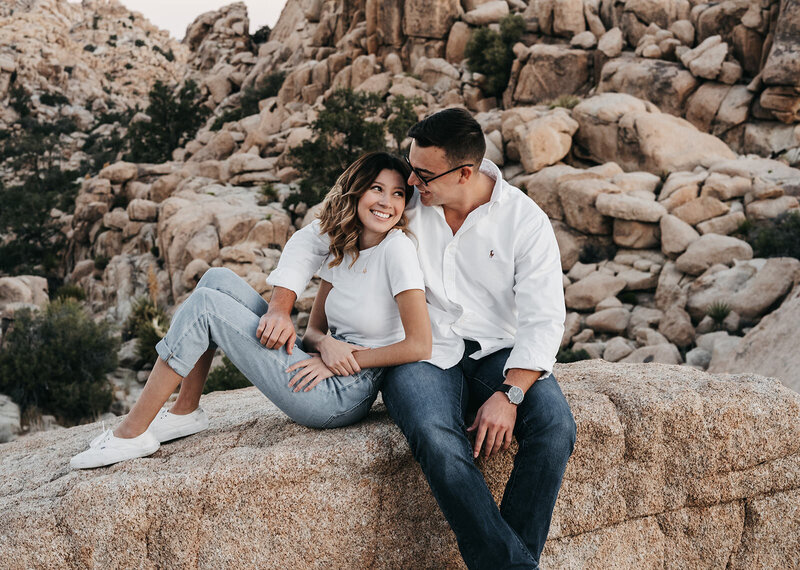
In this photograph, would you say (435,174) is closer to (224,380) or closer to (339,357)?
(339,357)

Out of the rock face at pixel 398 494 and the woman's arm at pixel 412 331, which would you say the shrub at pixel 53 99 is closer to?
the rock face at pixel 398 494

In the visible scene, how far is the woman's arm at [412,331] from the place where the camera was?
315 centimetres

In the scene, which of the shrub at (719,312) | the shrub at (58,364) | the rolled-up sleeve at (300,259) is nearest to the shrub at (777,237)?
the shrub at (719,312)

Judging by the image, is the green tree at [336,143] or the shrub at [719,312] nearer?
the shrub at [719,312]

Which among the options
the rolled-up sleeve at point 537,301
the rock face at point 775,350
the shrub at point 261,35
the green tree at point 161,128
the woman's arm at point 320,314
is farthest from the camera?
the shrub at point 261,35

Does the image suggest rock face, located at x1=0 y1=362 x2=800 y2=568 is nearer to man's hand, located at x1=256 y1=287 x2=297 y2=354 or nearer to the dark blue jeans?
the dark blue jeans

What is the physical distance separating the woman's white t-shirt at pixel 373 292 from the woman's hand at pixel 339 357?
18cm

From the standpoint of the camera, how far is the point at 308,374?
126 inches

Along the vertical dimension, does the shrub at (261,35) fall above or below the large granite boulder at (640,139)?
above

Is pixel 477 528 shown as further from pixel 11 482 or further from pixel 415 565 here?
pixel 11 482

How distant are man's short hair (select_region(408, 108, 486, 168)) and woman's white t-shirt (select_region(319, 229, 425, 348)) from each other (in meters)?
0.54

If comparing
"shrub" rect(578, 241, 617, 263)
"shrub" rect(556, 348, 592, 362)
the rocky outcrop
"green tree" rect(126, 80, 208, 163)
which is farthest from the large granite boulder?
the rocky outcrop

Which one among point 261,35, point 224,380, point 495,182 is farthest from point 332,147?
point 261,35

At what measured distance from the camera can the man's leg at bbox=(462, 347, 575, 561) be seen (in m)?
2.88
